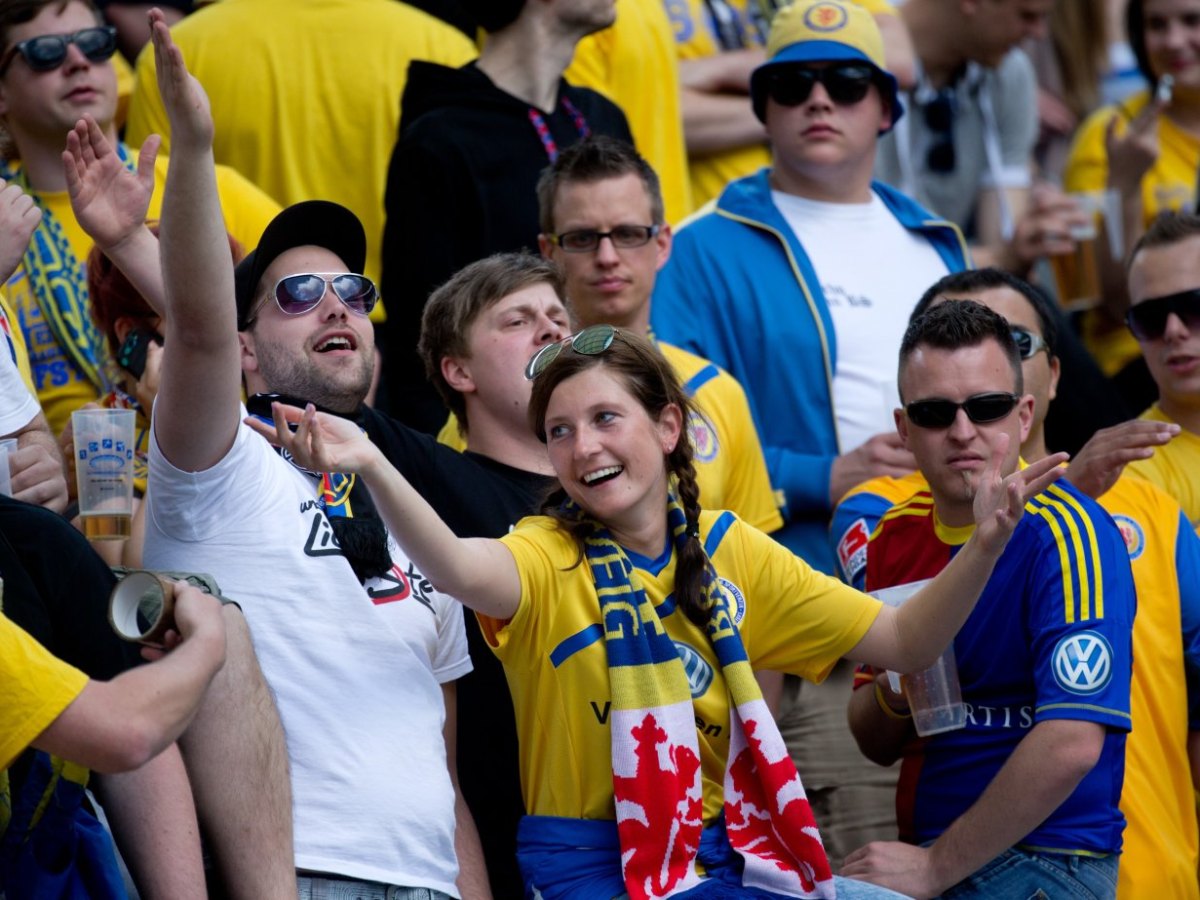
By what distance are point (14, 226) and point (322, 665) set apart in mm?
1284

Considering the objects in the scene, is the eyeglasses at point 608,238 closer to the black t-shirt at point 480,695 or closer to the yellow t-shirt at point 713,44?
the black t-shirt at point 480,695

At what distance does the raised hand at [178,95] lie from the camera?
345 centimetres

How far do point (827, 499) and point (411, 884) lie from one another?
2085 mm

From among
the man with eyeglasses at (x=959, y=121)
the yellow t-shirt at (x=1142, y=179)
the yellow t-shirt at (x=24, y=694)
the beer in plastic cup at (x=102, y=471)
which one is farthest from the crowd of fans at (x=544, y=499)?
the man with eyeglasses at (x=959, y=121)

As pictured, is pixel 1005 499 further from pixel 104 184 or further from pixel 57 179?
pixel 57 179

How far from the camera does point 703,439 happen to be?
208 inches

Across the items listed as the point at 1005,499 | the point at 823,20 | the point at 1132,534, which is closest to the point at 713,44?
the point at 823,20

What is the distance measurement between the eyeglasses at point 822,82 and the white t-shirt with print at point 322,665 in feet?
8.84

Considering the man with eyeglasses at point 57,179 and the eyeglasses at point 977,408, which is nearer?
the eyeglasses at point 977,408

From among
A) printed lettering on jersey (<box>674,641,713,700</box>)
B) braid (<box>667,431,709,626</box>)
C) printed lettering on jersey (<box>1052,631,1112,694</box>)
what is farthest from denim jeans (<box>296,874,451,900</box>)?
printed lettering on jersey (<box>1052,631,1112,694</box>)

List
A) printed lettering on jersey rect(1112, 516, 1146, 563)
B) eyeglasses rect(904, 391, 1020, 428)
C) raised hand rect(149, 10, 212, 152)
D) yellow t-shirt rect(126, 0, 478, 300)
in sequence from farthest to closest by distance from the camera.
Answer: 1. yellow t-shirt rect(126, 0, 478, 300)
2. printed lettering on jersey rect(1112, 516, 1146, 563)
3. eyeglasses rect(904, 391, 1020, 428)
4. raised hand rect(149, 10, 212, 152)

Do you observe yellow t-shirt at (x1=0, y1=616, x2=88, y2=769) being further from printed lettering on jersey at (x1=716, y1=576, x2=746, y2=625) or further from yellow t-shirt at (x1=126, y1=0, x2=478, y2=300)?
yellow t-shirt at (x1=126, y1=0, x2=478, y2=300)

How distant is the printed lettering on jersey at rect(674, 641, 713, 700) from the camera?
13.1 ft

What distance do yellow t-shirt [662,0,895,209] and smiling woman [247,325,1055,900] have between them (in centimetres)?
324
